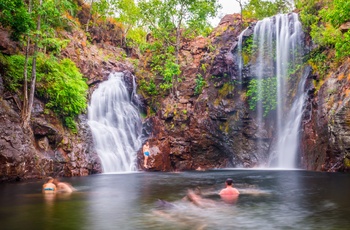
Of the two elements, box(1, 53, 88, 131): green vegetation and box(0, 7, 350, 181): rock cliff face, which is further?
box(1, 53, 88, 131): green vegetation

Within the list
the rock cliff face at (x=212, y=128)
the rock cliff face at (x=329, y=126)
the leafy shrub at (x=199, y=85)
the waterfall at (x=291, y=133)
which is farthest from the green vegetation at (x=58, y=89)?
the rock cliff face at (x=329, y=126)

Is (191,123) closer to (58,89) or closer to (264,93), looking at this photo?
(264,93)

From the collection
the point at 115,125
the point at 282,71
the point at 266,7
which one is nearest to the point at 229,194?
the point at 115,125

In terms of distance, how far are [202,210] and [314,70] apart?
19.8 m

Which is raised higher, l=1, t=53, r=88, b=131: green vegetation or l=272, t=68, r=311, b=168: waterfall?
l=1, t=53, r=88, b=131: green vegetation

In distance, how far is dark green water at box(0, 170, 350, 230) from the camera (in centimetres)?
878

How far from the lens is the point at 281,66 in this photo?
3030 centimetres

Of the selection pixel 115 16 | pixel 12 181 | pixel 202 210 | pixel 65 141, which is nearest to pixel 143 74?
pixel 115 16

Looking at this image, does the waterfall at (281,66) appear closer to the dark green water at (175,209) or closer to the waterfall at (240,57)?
the waterfall at (240,57)

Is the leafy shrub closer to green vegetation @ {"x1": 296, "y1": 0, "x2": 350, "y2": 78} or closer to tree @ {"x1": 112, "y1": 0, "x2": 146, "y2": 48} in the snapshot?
green vegetation @ {"x1": 296, "y1": 0, "x2": 350, "y2": 78}

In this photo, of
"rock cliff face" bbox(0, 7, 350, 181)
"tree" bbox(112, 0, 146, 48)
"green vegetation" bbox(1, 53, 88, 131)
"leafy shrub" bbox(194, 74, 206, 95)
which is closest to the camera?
"rock cliff face" bbox(0, 7, 350, 181)

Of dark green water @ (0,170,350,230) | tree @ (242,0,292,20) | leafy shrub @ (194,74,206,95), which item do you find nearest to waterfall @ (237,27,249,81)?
leafy shrub @ (194,74,206,95)

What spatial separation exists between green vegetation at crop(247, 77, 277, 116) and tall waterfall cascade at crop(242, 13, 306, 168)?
88 mm

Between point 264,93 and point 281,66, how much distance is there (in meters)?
2.80
